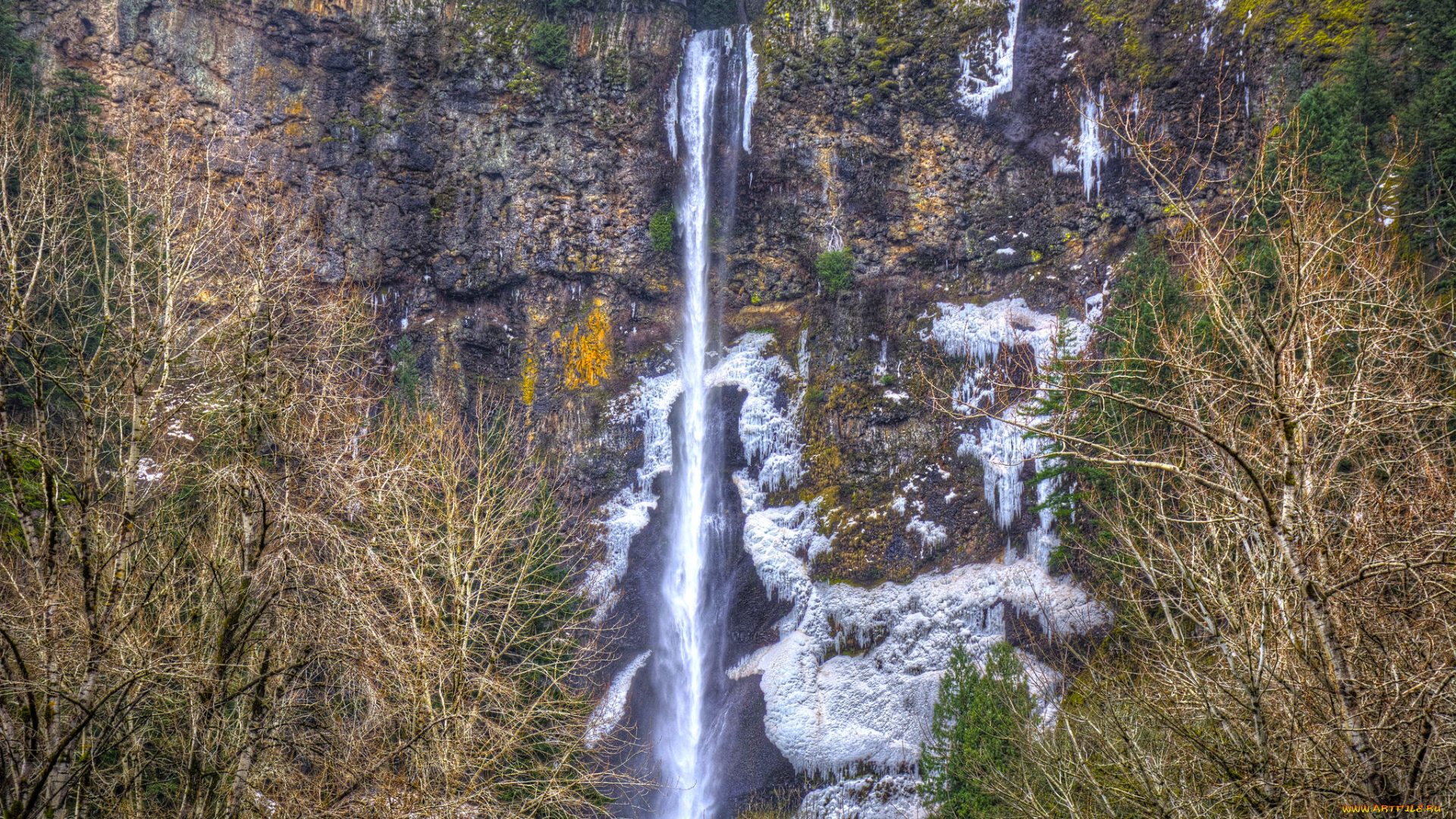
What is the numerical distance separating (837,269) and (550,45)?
41.6 feet

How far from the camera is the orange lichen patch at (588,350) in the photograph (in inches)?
1145

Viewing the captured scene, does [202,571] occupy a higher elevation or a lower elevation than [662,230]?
lower

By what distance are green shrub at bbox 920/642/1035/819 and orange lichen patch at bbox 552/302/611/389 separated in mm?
16270

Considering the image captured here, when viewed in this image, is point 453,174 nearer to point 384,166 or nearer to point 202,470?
point 384,166

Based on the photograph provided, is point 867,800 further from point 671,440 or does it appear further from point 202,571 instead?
point 202,571

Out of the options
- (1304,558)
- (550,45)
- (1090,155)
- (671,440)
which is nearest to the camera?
(1304,558)

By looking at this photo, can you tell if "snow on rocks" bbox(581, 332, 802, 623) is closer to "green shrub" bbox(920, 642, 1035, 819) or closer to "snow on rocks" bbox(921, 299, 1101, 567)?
"snow on rocks" bbox(921, 299, 1101, 567)

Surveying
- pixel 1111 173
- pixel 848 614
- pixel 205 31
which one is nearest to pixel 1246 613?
pixel 848 614

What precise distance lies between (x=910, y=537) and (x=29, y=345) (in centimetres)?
2165

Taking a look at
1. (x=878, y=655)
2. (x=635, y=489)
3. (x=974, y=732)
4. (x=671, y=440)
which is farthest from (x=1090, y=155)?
(x=974, y=732)

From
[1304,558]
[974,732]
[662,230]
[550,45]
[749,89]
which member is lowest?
[974,732]

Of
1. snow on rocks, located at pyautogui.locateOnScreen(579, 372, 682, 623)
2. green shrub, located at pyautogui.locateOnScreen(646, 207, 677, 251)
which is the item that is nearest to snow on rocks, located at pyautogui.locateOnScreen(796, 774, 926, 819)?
snow on rocks, located at pyautogui.locateOnScreen(579, 372, 682, 623)

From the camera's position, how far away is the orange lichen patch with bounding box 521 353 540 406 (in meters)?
28.6

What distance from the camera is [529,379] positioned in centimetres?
2880
